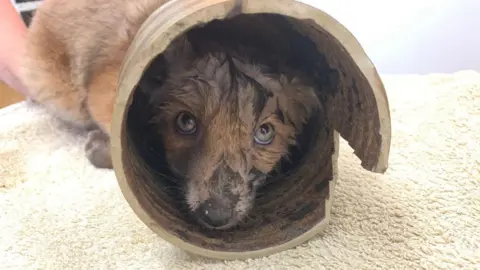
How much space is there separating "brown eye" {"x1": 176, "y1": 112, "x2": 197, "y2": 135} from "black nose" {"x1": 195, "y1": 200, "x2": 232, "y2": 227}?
8.8 inches

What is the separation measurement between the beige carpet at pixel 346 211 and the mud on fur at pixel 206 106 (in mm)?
160

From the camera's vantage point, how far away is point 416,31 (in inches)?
106

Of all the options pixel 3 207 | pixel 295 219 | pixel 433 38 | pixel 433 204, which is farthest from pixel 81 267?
pixel 433 38

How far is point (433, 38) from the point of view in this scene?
105 inches

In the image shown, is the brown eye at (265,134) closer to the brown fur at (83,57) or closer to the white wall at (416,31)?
the brown fur at (83,57)

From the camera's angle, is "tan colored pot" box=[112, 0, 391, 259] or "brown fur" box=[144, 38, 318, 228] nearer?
"tan colored pot" box=[112, 0, 391, 259]

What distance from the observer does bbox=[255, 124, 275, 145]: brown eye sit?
4.83 ft

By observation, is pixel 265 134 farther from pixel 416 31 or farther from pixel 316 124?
pixel 416 31

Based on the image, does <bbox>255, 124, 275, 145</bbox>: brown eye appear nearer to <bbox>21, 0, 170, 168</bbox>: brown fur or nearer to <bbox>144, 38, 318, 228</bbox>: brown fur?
<bbox>144, 38, 318, 228</bbox>: brown fur

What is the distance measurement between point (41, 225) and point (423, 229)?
3.26 feet

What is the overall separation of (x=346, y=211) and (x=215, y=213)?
368 millimetres

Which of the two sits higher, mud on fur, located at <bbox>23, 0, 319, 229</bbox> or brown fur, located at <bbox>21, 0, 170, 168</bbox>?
mud on fur, located at <bbox>23, 0, 319, 229</bbox>

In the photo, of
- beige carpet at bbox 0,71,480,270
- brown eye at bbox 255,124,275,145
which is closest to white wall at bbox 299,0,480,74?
beige carpet at bbox 0,71,480,270

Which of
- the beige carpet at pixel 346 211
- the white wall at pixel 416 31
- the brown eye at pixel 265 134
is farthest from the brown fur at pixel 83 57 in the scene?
the white wall at pixel 416 31
